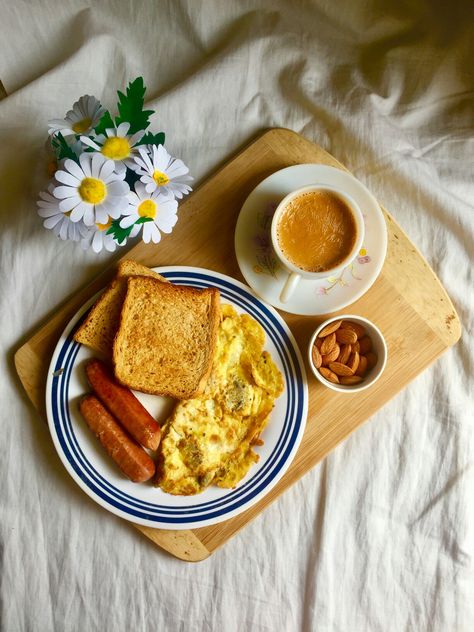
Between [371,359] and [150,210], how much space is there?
82 centimetres

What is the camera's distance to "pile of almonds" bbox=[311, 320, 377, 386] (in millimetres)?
1967

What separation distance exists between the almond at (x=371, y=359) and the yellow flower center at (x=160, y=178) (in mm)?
816

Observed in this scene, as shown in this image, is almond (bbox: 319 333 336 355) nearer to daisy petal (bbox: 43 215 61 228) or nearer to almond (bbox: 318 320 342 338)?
almond (bbox: 318 320 342 338)

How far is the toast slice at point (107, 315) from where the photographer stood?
1969mm

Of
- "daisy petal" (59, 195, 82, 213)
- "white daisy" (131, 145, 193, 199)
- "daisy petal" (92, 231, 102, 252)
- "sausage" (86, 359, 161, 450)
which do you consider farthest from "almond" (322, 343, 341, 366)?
"daisy petal" (59, 195, 82, 213)

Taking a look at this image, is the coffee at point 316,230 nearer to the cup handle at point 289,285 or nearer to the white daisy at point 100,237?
the cup handle at point 289,285

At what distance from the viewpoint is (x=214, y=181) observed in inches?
81.0

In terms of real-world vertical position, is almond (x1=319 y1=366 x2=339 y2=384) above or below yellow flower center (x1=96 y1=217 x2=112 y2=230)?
below

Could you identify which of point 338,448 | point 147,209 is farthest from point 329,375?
point 147,209

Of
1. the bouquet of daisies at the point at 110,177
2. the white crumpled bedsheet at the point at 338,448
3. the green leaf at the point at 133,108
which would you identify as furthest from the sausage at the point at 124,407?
the green leaf at the point at 133,108

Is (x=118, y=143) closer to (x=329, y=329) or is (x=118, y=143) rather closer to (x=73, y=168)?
(x=73, y=168)

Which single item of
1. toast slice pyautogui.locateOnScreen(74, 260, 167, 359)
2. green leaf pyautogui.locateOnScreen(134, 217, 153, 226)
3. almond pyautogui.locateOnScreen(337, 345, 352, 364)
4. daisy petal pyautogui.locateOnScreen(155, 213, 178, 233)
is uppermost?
green leaf pyautogui.locateOnScreen(134, 217, 153, 226)

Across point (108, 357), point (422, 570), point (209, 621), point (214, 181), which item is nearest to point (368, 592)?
point (422, 570)

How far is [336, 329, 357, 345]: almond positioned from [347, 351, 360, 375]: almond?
0.04 m
